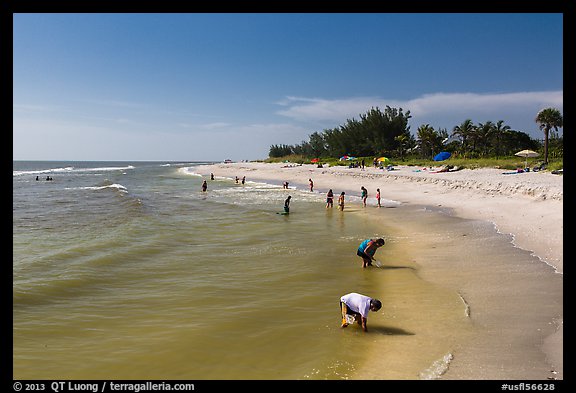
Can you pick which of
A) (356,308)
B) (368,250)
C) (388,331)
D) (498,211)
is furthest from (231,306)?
(498,211)

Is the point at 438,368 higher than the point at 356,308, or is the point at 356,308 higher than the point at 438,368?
the point at 356,308

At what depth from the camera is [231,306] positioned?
8617mm

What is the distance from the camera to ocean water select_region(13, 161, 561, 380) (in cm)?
599

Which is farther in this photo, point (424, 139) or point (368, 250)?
point (424, 139)

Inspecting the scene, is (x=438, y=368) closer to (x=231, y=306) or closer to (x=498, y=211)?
(x=231, y=306)

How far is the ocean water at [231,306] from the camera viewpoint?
236 inches

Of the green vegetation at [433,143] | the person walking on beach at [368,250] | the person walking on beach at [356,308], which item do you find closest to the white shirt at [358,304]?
the person walking on beach at [356,308]

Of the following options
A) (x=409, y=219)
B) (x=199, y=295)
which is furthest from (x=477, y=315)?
(x=409, y=219)

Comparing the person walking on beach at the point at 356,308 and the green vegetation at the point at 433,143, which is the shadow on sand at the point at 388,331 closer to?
the person walking on beach at the point at 356,308

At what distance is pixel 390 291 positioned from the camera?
9.23 m

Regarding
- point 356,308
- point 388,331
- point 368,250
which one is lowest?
point 388,331

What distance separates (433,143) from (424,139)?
1.79 meters
